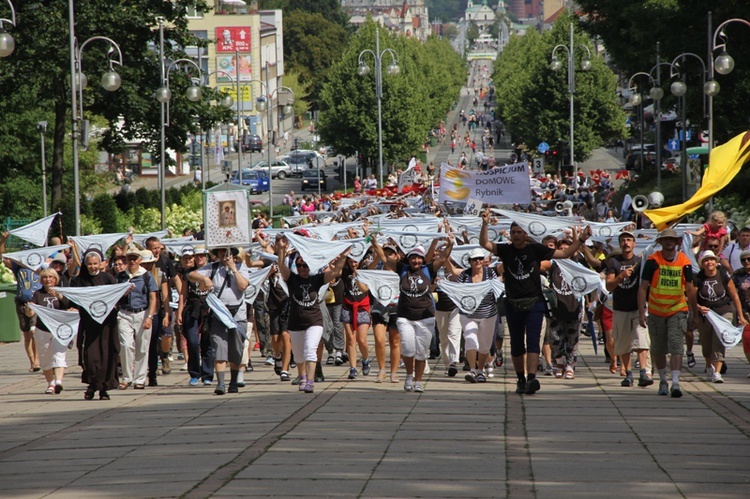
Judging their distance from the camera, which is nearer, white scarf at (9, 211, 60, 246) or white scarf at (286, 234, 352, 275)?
white scarf at (286, 234, 352, 275)

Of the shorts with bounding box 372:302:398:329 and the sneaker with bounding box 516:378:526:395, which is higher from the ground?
the shorts with bounding box 372:302:398:329

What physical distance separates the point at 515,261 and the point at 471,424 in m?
2.51

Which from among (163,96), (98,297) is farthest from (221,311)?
A: (163,96)

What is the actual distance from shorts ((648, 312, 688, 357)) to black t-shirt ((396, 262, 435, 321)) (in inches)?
94.7

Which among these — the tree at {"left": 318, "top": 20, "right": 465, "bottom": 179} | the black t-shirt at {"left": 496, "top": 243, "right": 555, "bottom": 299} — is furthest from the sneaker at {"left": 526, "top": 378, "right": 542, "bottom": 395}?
the tree at {"left": 318, "top": 20, "right": 465, "bottom": 179}

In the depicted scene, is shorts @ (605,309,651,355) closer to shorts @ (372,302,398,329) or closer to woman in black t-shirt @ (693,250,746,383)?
woman in black t-shirt @ (693,250,746,383)

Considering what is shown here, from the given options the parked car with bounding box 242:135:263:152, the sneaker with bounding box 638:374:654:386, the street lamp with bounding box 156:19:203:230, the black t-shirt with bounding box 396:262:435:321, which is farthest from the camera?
the parked car with bounding box 242:135:263:152

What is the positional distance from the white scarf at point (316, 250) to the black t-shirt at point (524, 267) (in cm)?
244

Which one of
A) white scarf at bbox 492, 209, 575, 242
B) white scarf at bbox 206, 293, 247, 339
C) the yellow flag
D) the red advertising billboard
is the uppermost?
the red advertising billboard

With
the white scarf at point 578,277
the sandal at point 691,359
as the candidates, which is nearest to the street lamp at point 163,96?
the white scarf at point 578,277

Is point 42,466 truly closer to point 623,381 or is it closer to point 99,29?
point 623,381

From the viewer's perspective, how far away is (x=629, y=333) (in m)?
14.8

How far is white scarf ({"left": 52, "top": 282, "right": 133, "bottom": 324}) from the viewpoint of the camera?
573 inches

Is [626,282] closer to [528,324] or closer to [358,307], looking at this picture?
[528,324]
